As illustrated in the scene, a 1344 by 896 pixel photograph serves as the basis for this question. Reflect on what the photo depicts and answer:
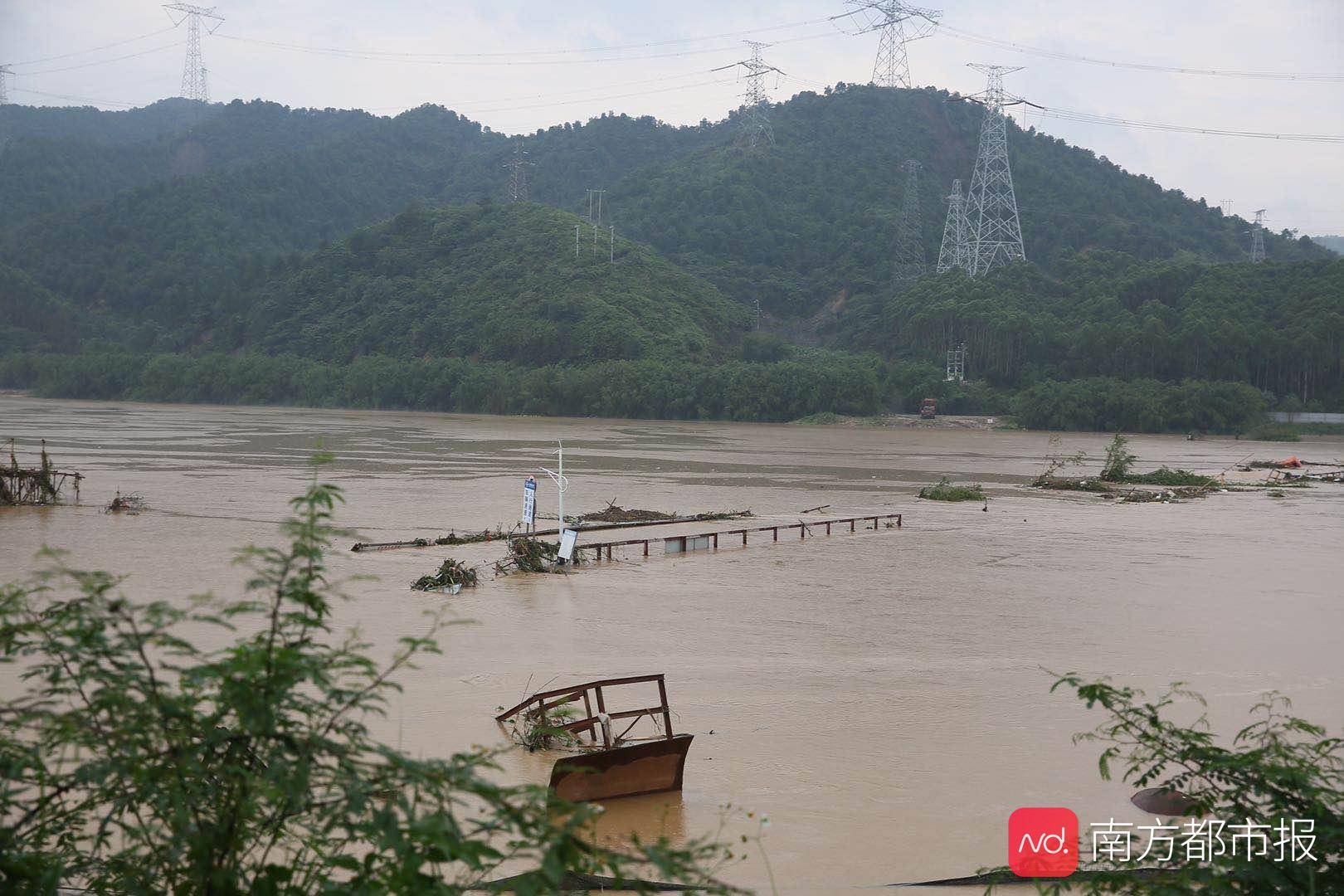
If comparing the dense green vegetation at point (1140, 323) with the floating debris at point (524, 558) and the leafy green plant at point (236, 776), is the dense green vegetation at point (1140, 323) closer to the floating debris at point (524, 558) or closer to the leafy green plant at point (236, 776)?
the floating debris at point (524, 558)

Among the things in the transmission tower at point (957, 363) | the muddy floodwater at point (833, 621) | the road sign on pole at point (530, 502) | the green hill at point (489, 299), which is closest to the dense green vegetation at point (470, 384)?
the green hill at point (489, 299)

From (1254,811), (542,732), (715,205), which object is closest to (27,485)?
(542,732)

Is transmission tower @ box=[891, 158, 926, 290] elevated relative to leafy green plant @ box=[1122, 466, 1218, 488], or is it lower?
elevated

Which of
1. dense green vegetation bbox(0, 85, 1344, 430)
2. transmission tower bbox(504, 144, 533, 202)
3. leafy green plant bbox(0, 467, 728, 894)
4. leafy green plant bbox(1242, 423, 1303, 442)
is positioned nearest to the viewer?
leafy green plant bbox(0, 467, 728, 894)

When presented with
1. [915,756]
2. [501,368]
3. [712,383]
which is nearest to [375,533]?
[915,756]

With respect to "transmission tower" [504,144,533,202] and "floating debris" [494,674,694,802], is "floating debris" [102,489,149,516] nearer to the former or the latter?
"floating debris" [494,674,694,802]

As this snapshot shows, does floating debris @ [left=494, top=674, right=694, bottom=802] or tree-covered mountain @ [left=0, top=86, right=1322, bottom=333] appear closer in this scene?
floating debris @ [left=494, top=674, right=694, bottom=802]

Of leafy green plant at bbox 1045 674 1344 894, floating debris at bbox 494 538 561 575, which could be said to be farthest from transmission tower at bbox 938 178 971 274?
leafy green plant at bbox 1045 674 1344 894

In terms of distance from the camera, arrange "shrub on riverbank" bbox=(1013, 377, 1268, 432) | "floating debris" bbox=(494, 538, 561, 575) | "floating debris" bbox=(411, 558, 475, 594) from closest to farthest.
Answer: "floating debris" bbox=(411, 558, 475, 594) → "floating debris" bbox=(494, 538, 561, 575) → "shrub on riverbank" bbox=(1013, 377, 1268, 432)
